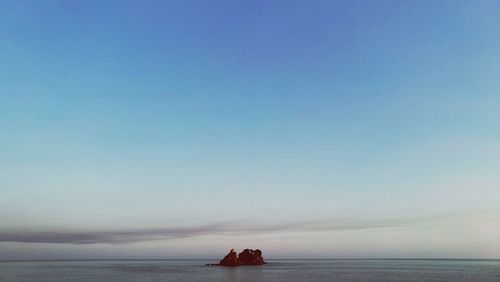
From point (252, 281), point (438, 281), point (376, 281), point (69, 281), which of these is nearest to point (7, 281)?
point (69, 281)

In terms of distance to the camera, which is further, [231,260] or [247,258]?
[247,258]

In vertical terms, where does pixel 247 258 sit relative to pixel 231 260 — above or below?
above

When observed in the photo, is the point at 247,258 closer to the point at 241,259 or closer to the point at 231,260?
the point at 241,259

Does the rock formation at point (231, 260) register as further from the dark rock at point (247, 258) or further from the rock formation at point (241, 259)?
the dark rock at point (247, 258)

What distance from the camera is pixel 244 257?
193875 mm

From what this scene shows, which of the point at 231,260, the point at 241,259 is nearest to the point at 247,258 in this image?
the point at 241,259

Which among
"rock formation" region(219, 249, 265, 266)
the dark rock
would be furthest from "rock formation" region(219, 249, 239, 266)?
the dark rock

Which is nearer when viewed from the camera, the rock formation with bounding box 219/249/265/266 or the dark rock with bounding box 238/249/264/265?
the rock formation with bounding box 219/249/265/266

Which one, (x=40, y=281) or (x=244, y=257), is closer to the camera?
(x=40, y=281)

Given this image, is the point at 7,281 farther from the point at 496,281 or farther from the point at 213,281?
the point at 496,281

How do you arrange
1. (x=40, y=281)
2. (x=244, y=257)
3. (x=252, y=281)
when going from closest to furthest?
1. (x=252, y=281)
2. (x=40, y=281)
3. (x=244, y=257)

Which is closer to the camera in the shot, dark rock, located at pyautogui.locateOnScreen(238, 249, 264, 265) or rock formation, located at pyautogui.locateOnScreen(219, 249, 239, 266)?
rock formation, located at pyautogui.locateOnScreen(219, 249, 239, 266)

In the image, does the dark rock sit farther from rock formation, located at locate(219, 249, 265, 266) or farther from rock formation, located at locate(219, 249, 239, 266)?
rock formation, located at locate(219, 249, 239, 266)

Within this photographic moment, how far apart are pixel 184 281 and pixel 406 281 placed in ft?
181
